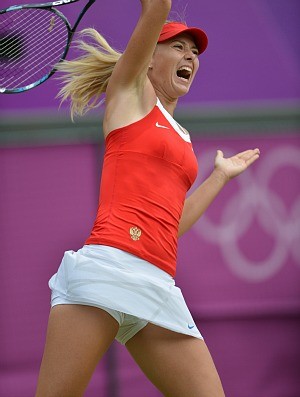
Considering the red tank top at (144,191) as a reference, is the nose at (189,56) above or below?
above

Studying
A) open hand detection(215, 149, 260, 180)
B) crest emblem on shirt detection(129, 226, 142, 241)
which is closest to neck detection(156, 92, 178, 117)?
open hand detection(215, 149, 260, 180)

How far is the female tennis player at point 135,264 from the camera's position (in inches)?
133

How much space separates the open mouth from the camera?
399cm

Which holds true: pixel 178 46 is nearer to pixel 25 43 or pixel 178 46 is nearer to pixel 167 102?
pixel 167 102

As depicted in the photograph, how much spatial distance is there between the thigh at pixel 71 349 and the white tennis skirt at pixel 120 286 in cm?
5

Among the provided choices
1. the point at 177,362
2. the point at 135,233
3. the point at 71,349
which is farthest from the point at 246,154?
the point at 71,349

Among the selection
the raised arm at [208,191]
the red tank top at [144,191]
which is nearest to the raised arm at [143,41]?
the red tank top at [144,191]

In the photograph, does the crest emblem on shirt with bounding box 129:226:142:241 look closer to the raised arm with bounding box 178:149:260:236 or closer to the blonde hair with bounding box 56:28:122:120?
the raised arm with bounding box 178:149:260:236

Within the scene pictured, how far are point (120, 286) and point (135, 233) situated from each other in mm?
203

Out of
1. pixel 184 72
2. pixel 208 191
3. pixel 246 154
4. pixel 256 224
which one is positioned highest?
pixel 184 72

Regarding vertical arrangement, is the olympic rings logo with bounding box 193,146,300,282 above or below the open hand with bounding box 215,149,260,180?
below

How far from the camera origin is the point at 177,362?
11.7 feet

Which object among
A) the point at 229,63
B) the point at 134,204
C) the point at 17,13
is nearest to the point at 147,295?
the point at 134,204

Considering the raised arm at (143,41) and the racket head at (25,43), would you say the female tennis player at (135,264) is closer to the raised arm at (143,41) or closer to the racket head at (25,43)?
the raised arm at (143,41)
